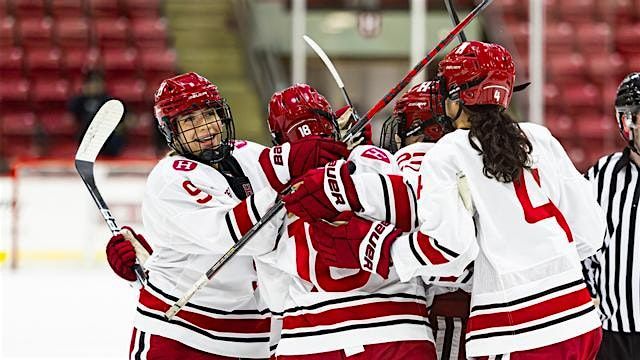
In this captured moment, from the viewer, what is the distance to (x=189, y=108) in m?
2.09

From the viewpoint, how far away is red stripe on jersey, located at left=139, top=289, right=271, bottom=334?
6.91 ft

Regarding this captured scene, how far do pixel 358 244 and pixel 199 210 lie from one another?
0.37 meters

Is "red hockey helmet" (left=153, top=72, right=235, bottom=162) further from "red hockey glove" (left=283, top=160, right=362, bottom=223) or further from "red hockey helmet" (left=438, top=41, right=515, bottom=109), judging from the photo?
"red hockey helmet" (left=438, top=41, right=515, bottom=109)

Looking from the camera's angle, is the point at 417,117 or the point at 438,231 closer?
the point at 438,231

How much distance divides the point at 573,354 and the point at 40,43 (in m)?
8.06

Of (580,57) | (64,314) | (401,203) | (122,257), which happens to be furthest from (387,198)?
(580,57)

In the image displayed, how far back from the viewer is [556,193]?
176 centimetres

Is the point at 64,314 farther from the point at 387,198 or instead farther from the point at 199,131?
the point at 387,198

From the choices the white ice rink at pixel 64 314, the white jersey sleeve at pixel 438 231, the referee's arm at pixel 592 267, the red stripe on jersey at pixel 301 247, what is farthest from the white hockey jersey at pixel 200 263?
the white ice rink at pixel 64 314

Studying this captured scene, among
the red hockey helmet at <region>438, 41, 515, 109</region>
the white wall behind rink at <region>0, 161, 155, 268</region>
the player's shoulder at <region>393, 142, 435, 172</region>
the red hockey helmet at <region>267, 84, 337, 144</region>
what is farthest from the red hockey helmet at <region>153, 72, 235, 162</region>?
the white wall behind rink at <region>0, 161, 155, 268</region>

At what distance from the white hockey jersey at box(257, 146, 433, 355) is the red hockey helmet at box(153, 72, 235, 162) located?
0.31 metres

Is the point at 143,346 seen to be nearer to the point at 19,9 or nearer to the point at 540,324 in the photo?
the point at 540,324

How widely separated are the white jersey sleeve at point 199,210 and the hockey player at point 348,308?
0.23ft

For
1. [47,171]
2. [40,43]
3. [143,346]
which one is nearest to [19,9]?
[40,43]
